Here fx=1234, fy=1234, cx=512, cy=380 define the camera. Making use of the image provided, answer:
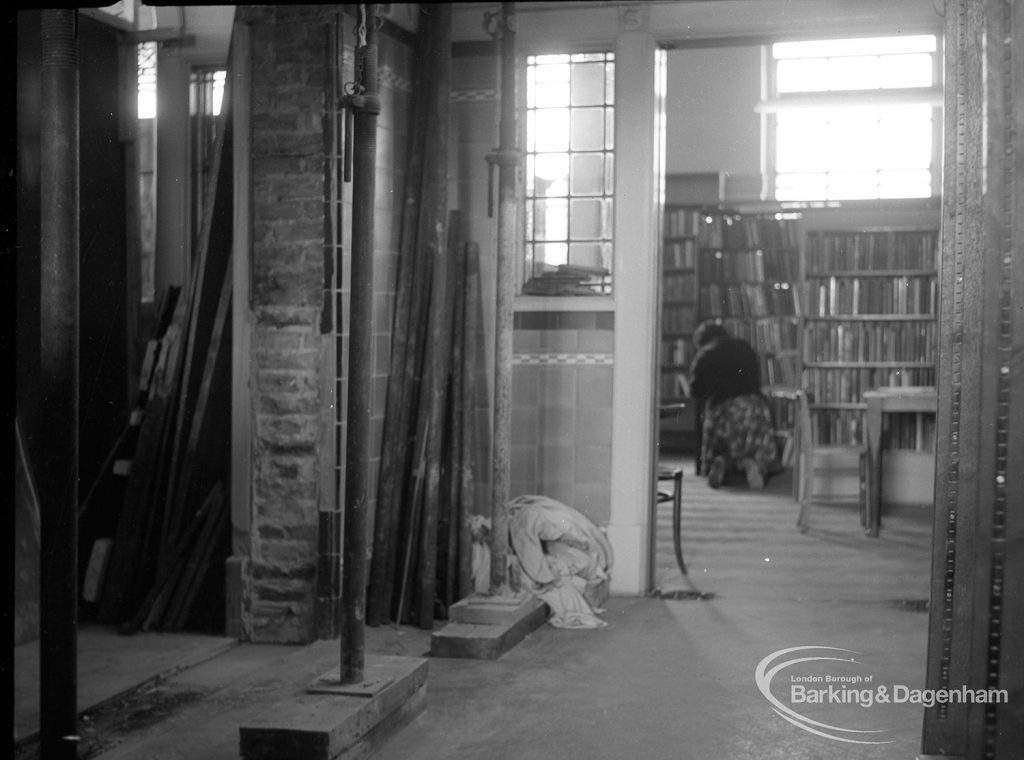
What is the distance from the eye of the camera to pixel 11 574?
2.32 meters

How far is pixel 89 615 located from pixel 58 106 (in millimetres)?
3364

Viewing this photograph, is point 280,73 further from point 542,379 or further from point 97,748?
point 97,748

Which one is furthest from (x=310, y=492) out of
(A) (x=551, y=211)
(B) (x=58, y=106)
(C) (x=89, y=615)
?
(B) (x=58, y=106)

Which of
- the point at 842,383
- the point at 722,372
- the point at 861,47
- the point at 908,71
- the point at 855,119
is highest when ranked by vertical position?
the point at 861,47

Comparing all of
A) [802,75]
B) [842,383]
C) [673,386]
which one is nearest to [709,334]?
[842,383]

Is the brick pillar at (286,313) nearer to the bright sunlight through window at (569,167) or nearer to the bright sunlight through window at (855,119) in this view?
the bright sunlight through window at (569,167)

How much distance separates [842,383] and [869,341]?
45 centimetres

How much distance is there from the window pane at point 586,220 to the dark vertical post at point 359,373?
2.62 metres

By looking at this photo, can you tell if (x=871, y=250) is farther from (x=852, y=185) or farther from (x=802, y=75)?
(x=802, y=75)

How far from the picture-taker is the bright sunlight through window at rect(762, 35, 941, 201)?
12.5 meters

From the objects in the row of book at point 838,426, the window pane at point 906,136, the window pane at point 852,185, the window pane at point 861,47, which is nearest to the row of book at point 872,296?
the row of book at point 838,426

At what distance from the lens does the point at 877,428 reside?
27.9 feet

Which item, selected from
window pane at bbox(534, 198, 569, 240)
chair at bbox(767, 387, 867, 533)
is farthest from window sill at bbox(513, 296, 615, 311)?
chair at bbox(767, 387, 867, 533)

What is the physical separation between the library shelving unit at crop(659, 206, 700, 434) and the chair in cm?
261
